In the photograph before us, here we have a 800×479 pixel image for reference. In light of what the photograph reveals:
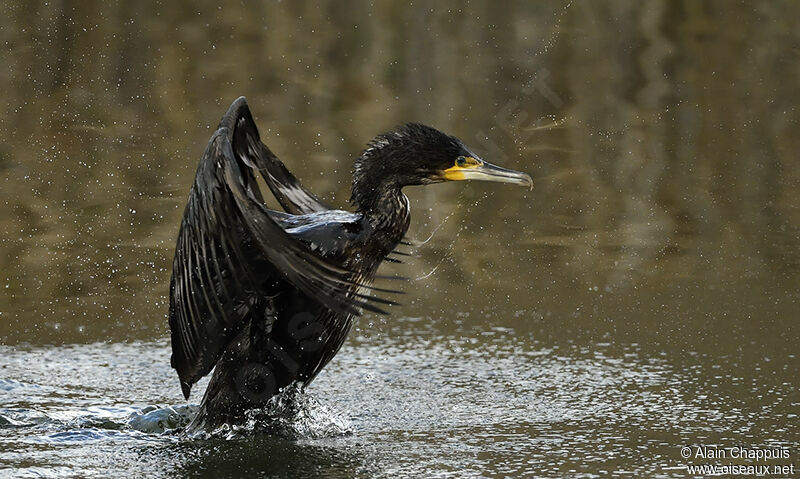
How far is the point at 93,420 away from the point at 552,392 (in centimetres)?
175

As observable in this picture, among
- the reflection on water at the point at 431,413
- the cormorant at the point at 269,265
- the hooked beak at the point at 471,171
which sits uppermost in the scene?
the hooked beak at the point at 471,171

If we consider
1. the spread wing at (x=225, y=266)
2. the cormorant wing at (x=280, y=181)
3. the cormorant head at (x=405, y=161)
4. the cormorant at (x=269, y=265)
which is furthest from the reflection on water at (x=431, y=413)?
the cormorant head at (x=405, y=161)

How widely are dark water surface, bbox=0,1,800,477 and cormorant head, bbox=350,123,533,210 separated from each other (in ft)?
2.70

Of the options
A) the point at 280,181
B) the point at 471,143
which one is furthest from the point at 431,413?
the point at 471,143

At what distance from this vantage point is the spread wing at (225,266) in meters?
4.13

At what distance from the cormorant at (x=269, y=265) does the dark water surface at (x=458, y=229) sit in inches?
9.6

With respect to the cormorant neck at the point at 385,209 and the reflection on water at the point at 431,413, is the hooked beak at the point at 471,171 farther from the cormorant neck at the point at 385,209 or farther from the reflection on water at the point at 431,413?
the reflection on water at the point at 431,413

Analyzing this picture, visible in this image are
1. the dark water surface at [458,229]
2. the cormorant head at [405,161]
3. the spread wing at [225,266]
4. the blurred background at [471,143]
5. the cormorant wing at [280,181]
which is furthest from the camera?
the blurred background at [471,143]

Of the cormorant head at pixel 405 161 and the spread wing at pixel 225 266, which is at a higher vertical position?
the cormorant head at pixel 405 161

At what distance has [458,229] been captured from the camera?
7164mm

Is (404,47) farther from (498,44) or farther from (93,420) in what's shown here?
(93,420)

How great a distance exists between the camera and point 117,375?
522 centimetres

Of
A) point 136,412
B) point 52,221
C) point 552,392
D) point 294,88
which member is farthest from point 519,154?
point 136,412

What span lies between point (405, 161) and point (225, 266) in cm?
79
